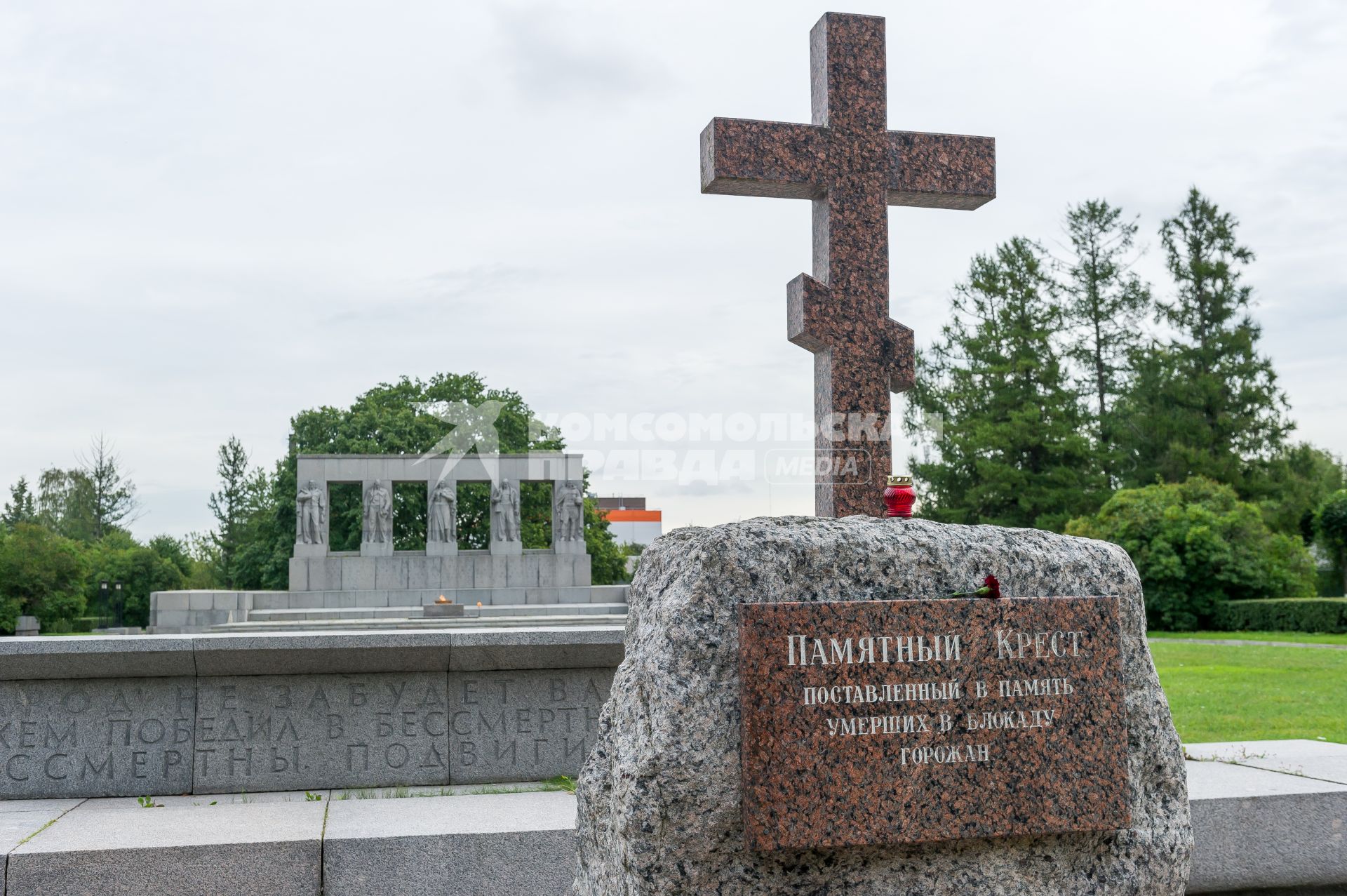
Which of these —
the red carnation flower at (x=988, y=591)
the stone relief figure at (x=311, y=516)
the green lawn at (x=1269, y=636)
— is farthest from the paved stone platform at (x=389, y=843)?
the stone relief figure at (x=311, y=516)

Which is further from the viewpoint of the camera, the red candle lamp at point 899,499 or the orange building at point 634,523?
the orange building at point 634,523

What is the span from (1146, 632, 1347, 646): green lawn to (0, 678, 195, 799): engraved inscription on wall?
23317 millimetres

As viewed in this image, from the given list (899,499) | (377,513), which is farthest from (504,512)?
(899,499)

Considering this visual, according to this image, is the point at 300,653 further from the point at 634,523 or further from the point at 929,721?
the point at 634,523

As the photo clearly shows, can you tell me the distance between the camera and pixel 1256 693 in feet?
40.7

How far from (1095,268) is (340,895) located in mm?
48240

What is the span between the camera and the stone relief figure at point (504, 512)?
32312 mm

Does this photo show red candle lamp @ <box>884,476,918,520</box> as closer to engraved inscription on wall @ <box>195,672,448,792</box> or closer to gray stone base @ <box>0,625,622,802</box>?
gray stone base @ <box>0,625,622,802</box>

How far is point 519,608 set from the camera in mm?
27016

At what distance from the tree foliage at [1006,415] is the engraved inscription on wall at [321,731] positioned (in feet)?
122

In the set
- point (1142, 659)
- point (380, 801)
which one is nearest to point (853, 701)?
point (1142, 659)

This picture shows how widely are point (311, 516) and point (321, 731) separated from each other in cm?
2628

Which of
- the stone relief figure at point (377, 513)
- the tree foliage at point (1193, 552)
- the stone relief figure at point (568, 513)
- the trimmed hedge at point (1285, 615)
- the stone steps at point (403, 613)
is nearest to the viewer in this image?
the stone steps at point (403, 613)

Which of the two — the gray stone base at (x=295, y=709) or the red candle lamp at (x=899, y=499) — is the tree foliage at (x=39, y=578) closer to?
the gray stone base at (x=295, y=709)
